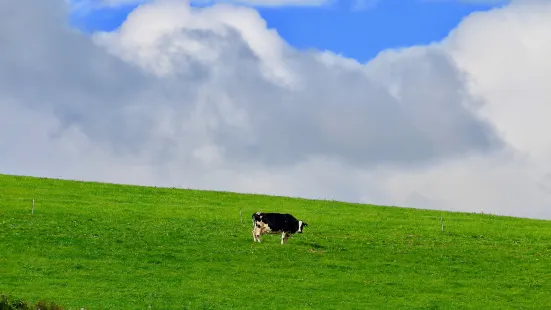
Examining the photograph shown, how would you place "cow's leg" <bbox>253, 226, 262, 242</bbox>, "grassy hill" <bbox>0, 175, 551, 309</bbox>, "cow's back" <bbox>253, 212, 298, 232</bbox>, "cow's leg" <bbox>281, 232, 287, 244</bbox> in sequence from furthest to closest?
"cow's back" <bbox>253, 212, 298, 232</bbox>
"cow's leg" <bbox>253, 226, 262, 242</bbox>
"cow's leg" <bbox>281, 232, 287, 244</bbox>
"grassy hill" <bbox>0, 175, 551, 309</bbox>

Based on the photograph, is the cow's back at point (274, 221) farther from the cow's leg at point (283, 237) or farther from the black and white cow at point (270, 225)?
the cow's leg at point (283, 237)

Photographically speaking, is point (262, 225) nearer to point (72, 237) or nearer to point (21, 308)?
point (72, 237)

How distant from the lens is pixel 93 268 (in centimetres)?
4541

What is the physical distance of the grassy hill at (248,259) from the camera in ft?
135

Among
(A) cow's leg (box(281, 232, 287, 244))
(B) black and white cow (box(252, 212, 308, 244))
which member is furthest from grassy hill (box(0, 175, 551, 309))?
(B) black and white cow (box(252, 212, 308, 244))

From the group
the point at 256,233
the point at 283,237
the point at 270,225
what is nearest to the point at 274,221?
the point at 270,225

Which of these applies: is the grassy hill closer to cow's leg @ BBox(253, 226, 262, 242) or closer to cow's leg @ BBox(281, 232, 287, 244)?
cow's leg @ BBox(281, 232, 287, 244)

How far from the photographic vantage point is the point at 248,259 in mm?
48250

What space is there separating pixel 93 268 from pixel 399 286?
14.1 m

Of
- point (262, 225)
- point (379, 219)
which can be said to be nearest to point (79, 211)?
point (262, 225)

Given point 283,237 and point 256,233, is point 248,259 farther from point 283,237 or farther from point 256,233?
point 283,237

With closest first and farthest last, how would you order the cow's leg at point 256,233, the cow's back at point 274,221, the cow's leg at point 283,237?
the cow's leg at point 283,237, the cow's leg at point 256,233, the cow's back at point 274,221

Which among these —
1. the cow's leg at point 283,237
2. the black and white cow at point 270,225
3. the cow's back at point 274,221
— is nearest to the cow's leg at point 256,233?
the black and white cow at point 270,225

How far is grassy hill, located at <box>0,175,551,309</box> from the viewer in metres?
41.1
